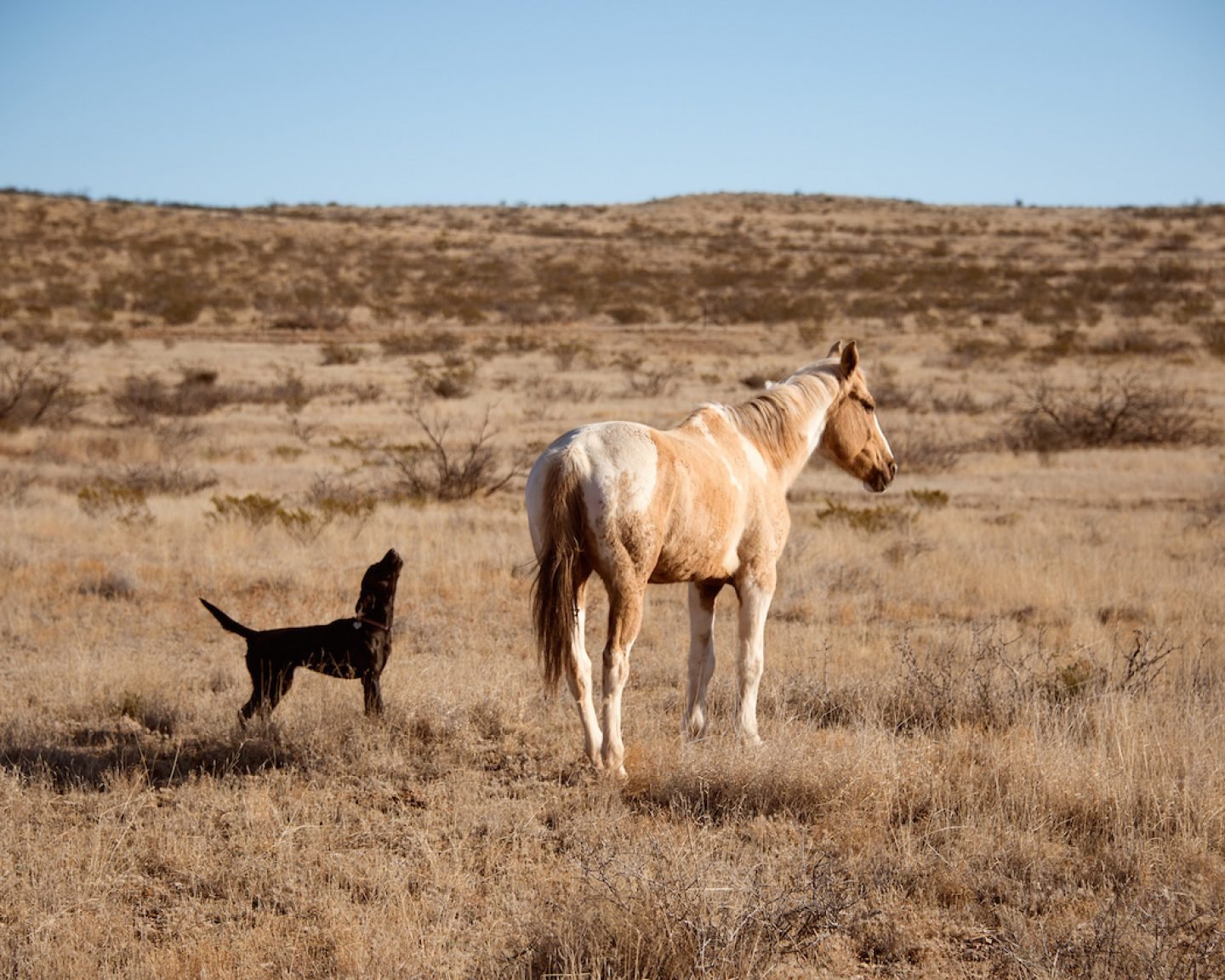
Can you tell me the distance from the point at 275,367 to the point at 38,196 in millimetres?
47202

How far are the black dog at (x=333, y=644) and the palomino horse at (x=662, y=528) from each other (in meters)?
0.84

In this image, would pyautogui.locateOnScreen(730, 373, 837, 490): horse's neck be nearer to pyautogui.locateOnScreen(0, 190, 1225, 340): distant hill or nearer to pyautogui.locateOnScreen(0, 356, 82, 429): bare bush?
pyautogui.locateOnScreen(0, 356, 82, 429): bare bush

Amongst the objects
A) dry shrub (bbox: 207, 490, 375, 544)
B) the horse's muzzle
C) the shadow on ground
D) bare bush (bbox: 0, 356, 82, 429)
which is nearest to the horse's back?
the shadow on ground

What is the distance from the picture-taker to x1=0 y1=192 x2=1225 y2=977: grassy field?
3.57 m

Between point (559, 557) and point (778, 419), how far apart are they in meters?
1.70

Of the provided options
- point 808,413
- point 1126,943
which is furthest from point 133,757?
point 1126,943

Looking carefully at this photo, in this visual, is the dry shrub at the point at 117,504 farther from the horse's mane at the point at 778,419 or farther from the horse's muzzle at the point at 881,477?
the horse's muzzle at the point at 881,477

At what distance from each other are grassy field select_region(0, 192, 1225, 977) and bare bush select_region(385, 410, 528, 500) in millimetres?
99

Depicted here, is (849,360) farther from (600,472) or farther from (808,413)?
(600,472)

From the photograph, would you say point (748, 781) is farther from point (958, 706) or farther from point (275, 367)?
point (275, 367)

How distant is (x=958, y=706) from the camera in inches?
234

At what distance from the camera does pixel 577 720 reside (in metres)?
5.93

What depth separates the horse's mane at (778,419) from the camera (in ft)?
18.8

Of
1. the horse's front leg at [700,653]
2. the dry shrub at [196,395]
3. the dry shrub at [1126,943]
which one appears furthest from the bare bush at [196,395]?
the dry shrub at [1126,943]
